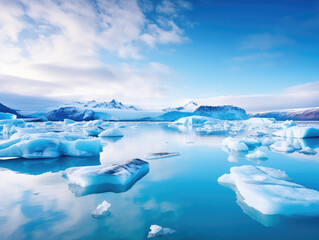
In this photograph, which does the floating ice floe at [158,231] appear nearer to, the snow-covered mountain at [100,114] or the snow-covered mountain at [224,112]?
the snow-covered mountain at [224,112]

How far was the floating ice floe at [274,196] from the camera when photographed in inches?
87.1

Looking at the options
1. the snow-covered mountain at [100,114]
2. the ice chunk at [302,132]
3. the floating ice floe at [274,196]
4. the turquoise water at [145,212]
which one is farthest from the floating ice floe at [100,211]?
the snow-covered mountain at [100,114]

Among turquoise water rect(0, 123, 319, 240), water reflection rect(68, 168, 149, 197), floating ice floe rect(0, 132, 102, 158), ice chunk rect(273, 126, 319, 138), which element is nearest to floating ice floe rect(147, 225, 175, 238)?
turquoise water rect(0, 123, 319, 240)

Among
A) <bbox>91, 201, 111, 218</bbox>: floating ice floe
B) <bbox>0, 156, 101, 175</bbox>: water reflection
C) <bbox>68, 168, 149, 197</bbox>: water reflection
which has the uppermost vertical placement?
<bbox>91, 201, 111, 218</bbox>: floating ice floe

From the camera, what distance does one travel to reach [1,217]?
7.56 ft

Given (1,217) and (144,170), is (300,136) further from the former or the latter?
(1,217)

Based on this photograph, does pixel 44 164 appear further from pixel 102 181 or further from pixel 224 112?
pixel 224 112

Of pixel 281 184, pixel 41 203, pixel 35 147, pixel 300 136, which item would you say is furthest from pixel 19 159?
pixel 300 136

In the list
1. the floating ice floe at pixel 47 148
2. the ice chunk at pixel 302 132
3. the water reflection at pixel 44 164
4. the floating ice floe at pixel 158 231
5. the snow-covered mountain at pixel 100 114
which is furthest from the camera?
the snow-covered mountain at pixel 100 114

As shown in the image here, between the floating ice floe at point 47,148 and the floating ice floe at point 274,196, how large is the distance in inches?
184

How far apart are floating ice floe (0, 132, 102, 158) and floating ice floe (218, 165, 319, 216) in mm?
4671

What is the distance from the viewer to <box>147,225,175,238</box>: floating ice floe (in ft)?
6.18

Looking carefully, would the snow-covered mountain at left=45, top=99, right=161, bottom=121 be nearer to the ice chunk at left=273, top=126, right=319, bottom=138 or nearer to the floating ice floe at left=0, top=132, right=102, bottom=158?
the ice chunk at left=273, top=126, right=319, bottom=138

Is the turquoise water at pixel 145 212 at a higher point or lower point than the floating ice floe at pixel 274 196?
lower
